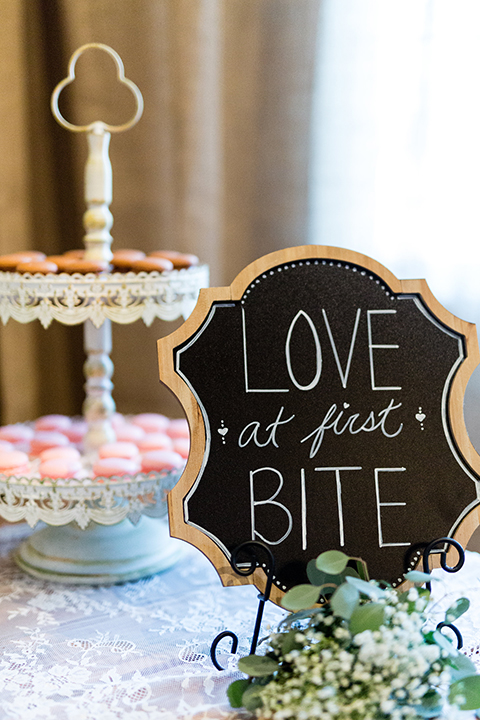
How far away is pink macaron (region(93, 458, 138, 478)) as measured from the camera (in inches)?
37.7

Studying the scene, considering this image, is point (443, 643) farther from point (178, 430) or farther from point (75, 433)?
point (75, 433)

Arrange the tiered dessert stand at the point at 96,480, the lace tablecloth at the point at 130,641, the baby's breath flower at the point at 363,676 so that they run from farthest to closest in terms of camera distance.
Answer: the tiered dessert stand at the point at 96,480 → the lace tablecloth at the point at 130,641 → the baby's breath flower at the point at 363,676

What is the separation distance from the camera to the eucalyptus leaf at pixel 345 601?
66 centimetres

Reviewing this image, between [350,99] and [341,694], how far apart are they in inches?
40.9

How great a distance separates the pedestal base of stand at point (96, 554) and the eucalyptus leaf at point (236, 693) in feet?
1.15

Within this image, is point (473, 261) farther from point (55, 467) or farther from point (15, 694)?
point (15, 694)

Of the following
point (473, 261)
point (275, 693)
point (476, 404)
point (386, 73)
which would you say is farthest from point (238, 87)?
point (275, 693)

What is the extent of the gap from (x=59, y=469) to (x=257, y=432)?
0.33 m

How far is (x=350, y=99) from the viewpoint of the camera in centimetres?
126

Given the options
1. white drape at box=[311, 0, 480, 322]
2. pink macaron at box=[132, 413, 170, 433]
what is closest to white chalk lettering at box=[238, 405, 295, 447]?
pink macaron at box=[132, 413, 170, 433]

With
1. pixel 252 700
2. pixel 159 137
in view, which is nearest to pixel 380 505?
pixel 252 700

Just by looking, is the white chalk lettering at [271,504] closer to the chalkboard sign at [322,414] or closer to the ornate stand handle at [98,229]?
the chalkboard sign at [322,414]

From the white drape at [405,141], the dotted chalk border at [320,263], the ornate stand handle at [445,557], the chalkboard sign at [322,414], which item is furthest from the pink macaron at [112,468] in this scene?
the white drape at [405,141]

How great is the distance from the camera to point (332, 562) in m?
0.72
